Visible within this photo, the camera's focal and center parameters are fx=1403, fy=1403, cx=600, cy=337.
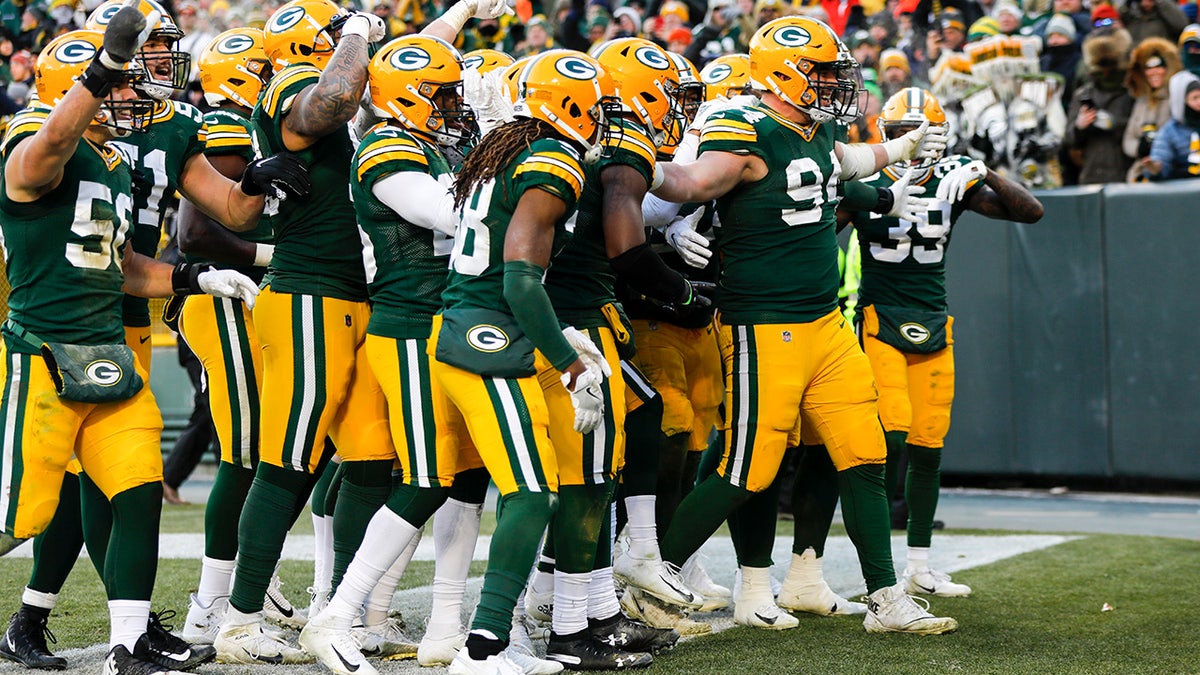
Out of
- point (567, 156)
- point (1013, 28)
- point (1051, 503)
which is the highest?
point (567, 156)

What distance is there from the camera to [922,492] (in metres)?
6.09

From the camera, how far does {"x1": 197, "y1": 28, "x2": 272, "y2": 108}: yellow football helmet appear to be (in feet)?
17.2

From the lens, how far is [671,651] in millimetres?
4664

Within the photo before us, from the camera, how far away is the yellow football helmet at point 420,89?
438 cm

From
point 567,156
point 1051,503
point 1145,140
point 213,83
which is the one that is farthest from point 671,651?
point 1145,140

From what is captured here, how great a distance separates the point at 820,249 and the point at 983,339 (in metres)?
5.40

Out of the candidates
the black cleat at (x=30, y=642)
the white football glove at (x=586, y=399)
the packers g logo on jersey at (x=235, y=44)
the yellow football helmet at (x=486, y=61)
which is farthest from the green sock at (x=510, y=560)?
the packers g logo on jersey at (x=235, y=44)

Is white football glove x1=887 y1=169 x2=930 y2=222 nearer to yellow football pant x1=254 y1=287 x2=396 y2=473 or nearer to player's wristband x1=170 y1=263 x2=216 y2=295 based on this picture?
yellow football pant x1=254 y1=287 x2=396 y2=473

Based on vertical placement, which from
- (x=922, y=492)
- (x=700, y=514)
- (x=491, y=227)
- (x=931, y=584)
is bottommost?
(x=931, y=584)

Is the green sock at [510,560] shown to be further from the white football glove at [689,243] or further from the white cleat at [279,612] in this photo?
the white cleat at [279,612]

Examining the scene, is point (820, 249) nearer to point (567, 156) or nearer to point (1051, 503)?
point (567, 156)

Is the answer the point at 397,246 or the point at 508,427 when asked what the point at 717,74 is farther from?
the point at 508,427

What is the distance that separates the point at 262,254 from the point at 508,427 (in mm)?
1385

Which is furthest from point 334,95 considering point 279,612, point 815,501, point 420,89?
point 815,501
